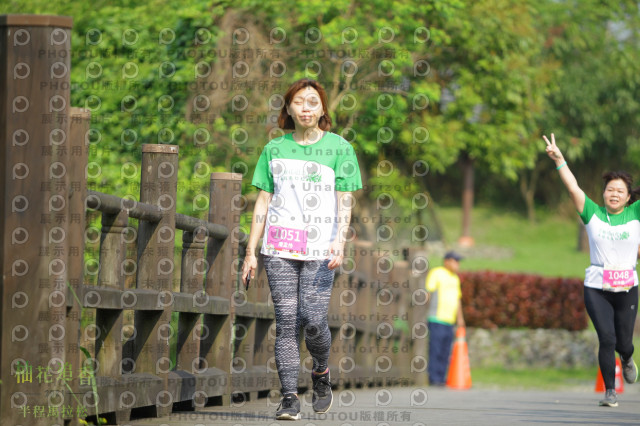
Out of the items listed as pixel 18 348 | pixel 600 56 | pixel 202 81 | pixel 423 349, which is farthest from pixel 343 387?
pixel 600 56

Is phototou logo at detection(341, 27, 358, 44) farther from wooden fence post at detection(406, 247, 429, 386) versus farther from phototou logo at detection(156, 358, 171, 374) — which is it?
phototou logo at detection(156, 358, 171, 374)

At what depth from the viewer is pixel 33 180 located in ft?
14.5

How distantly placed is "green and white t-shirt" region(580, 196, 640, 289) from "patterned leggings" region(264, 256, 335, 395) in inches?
117

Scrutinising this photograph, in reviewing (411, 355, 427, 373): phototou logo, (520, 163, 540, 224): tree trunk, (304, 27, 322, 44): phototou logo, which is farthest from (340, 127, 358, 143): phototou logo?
(520, 163, 540, 224): tree trunk

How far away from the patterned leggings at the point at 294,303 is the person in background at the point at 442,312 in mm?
10298

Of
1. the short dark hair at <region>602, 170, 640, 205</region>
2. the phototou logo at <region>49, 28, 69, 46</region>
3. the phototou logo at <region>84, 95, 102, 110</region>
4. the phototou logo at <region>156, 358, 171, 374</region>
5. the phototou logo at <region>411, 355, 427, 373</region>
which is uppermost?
the phototou logo at <region>84, 95, 102, 110</region>

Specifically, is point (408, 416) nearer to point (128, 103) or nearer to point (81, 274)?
point (81, 274)

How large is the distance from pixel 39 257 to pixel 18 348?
1.20ft

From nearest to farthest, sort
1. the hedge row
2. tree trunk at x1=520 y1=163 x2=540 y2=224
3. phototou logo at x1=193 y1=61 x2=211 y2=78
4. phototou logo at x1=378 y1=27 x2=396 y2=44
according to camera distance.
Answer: phototou logo at x1=193 y1=61 x2=211 y2=78, phototou logo at x1=378 y1=27 x2=396 y2=44, the hedge row, tree trunk at x1=520 y1=163 x2=540 y2=224

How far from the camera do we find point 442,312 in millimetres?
16359

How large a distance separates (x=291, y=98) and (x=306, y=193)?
518 millimetres

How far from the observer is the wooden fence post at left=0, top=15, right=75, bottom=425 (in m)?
4.39

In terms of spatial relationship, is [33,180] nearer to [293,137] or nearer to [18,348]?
[18,348]

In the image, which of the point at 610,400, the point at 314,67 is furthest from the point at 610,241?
the point at 314,67
